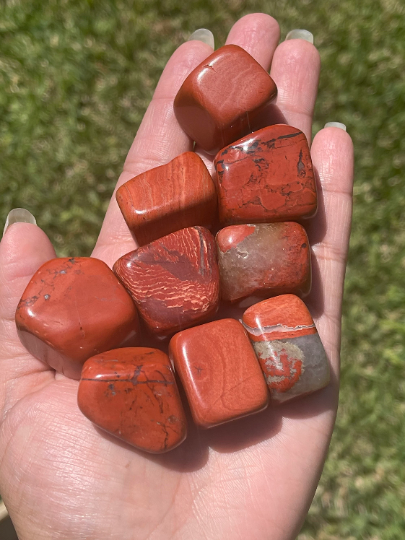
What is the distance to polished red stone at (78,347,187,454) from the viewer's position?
163 cm

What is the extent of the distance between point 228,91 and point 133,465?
1.46 meters

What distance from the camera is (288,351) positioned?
5.91ft

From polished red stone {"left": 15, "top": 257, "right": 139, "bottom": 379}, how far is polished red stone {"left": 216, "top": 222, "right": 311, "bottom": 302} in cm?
39

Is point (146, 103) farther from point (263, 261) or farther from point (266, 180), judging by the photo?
point (263, 261)

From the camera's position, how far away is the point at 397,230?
9.70ft

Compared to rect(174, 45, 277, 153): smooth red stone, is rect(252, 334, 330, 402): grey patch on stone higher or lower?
lower

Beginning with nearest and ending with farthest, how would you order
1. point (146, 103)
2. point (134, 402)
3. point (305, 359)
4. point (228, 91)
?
point (134, 402) → point (305, 359) → point (228, 91) → point (146, 103)

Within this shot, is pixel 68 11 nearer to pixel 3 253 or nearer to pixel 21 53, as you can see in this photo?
pixel 21 53

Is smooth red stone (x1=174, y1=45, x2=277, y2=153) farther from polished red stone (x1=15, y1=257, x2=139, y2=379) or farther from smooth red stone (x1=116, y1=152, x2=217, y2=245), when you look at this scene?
polished red stone (x1=15, y1=257, x2=139, y2=379)

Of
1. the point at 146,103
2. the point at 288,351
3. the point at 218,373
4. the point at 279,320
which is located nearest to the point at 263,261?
the point at 279,320

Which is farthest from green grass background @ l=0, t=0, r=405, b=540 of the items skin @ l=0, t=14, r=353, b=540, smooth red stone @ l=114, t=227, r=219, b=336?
smooth red stone @ l=114, t=227, r=219, b=336

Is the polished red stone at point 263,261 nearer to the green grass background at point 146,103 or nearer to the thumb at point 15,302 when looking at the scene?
the thumb at point 15,302

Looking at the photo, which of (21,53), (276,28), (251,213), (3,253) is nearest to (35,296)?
(3,253)

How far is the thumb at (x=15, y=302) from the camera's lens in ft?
5.98
